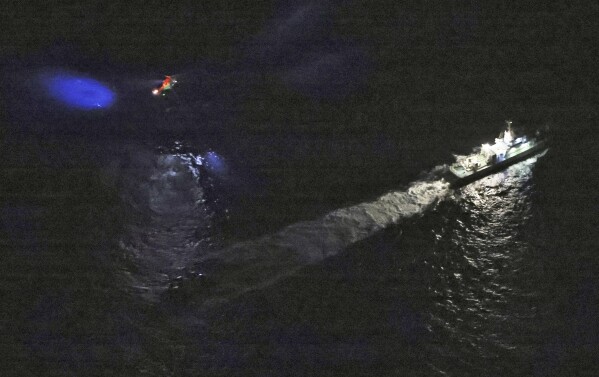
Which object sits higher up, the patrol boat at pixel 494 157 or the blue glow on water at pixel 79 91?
the blue glow on water at pixel 79 91

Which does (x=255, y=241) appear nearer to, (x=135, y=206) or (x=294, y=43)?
(x=135, y=206)

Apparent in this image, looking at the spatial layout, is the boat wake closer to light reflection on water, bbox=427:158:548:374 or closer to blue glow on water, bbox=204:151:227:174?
light reflection on water, bbox=427:158:548:374

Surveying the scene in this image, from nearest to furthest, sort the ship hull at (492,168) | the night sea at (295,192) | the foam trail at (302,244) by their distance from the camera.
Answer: the night sea at (295,192)
the foam trail at (302,244)
the ship hull at (492,168)

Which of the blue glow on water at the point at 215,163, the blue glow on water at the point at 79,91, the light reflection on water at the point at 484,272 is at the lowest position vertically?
the light reflection on water at the point at 484,272

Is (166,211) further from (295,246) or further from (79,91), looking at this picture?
(79,91)

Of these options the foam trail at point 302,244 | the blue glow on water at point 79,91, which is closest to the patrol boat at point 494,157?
the foam trail at point 302,244

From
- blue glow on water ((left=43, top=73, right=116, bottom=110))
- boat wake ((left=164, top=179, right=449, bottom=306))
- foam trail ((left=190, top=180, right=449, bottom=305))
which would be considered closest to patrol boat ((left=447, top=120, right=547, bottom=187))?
boat wake ((left=164, top=179, right=449, bottom=306))

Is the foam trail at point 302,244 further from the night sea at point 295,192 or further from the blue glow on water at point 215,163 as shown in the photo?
the blue glow on water at point 215,163
